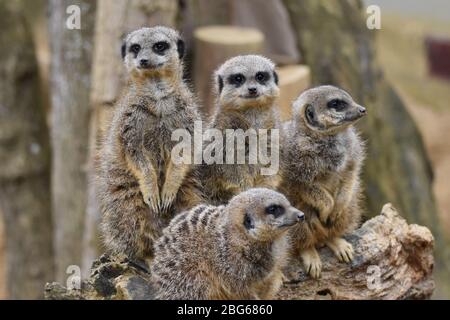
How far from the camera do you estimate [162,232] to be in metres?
3.83

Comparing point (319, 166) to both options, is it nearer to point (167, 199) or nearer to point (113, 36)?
point (167, 199)

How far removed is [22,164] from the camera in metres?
8.16

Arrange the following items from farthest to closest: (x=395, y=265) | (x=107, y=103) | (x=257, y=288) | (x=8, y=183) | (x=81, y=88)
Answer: (x=8, y=183)
(x=81, y=88)
(x=107, y=103)
(x=395, y=265)
(x=257, y=288)

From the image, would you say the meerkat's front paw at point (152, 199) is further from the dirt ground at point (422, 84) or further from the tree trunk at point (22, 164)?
the dirt ground at point (422, 84)

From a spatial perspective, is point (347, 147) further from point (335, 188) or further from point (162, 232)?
point (162, 232)

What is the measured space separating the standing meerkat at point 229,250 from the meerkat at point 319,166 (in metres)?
0.43

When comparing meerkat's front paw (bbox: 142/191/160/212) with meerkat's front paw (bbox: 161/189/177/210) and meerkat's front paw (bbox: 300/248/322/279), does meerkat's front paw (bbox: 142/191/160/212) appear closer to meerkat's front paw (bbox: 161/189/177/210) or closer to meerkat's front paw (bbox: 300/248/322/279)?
meerkat's front paw (bbox: 161/189/177/210)

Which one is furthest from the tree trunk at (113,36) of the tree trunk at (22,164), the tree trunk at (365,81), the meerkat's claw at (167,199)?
the meerkat's claw at (167,199)

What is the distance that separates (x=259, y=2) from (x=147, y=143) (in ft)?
14.9

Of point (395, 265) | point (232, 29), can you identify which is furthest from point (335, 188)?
point (232, 29)

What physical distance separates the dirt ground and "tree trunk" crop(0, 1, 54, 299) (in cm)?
558

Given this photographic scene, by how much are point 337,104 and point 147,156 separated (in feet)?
2.85

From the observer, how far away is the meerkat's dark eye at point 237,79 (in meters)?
3.96

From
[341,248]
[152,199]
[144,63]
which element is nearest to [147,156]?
[152,199]
